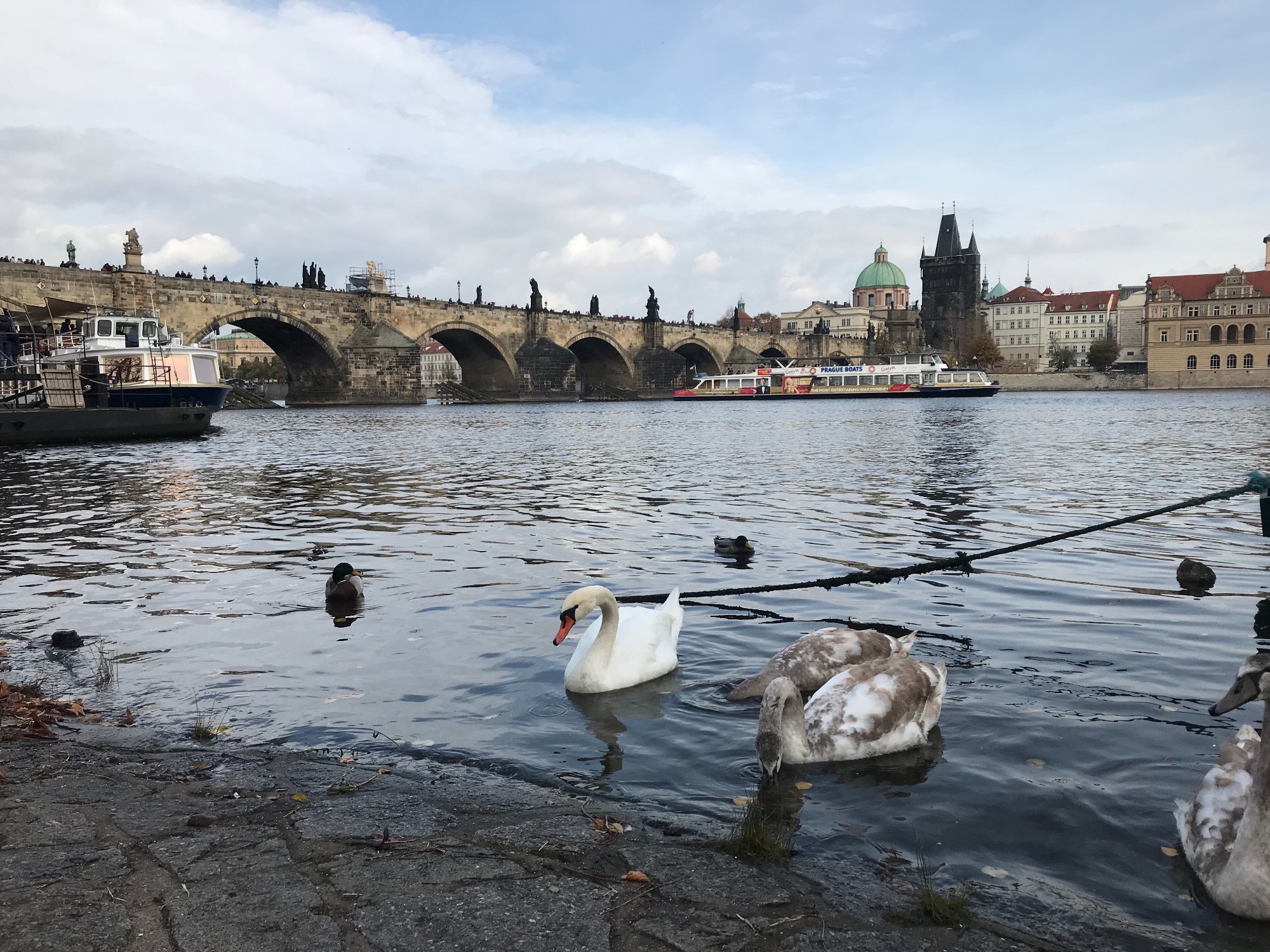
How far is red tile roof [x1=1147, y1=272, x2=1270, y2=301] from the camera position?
101 metres

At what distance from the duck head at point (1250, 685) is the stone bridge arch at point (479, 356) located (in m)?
67.3

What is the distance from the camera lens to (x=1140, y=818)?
3953 millimetres

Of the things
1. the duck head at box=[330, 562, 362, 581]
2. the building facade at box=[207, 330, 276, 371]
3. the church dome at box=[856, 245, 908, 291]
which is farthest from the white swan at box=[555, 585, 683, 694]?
the church dome at box=[856, 245, 908, 291]

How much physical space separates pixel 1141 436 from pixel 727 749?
27.3m

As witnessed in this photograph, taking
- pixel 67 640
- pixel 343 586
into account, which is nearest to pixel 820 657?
pixel 343 586

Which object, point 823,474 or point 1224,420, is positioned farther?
point 1224,420

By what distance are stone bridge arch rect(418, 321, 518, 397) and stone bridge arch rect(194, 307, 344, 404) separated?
286 inches

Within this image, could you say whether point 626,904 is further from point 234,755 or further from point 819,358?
point 819,358

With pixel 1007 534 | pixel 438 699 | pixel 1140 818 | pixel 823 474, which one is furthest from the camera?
pixel 823 474

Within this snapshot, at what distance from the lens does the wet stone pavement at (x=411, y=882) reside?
283 cm

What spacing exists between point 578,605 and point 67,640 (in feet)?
11.9

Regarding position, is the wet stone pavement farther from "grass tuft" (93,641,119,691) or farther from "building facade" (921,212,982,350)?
"building facade" (921,212,982,350)

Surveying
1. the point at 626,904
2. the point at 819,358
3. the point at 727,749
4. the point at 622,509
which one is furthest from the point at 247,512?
the point at 819,358

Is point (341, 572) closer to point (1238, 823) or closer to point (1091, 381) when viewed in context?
point (1238, 823)
